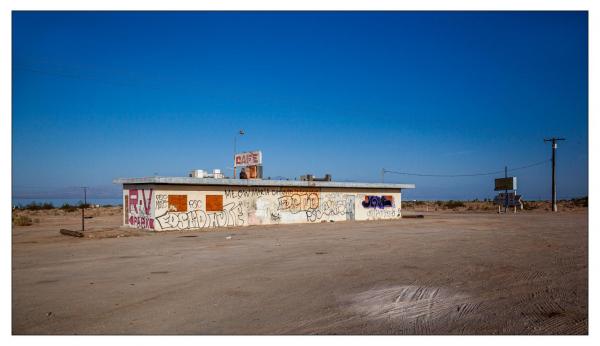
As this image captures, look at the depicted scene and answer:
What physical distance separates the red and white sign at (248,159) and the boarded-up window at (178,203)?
7109 mm

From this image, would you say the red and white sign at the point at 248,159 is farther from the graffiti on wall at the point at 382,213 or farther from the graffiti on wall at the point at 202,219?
the graffiti on wall at the point at 382,213

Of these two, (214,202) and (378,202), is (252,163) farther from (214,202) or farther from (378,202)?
(378,202)

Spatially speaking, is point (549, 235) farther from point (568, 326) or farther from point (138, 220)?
point (138, 220)

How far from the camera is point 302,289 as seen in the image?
29.7ft

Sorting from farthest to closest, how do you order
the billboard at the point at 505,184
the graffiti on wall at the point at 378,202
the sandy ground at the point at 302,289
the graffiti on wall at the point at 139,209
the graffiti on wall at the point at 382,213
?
the billboard at the point at 505,184 → the graffiti on wall at the point at 382,213 → the graffiti on wall at the point at 378,202 → the graffiti on wall at the point at 139,209 → the sandy ground at the point at 302,289

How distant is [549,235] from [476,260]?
953 cm

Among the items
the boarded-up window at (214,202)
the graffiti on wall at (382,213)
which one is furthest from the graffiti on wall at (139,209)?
the graffiti on wall at (382,213)

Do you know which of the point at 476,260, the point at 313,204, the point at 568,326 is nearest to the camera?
the point at 568,326

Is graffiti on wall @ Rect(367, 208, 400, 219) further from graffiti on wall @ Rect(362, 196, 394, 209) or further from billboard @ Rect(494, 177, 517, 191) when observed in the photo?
billboard @ Rect(494, 177, 517, 191)

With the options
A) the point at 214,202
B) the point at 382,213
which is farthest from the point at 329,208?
the point at 214,202

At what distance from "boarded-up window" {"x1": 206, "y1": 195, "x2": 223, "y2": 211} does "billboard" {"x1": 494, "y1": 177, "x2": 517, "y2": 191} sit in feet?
117

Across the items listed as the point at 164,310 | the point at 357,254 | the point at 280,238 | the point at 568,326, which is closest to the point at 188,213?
the point at 280,238

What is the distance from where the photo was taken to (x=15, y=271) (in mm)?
11297

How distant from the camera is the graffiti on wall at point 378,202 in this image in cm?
3484
